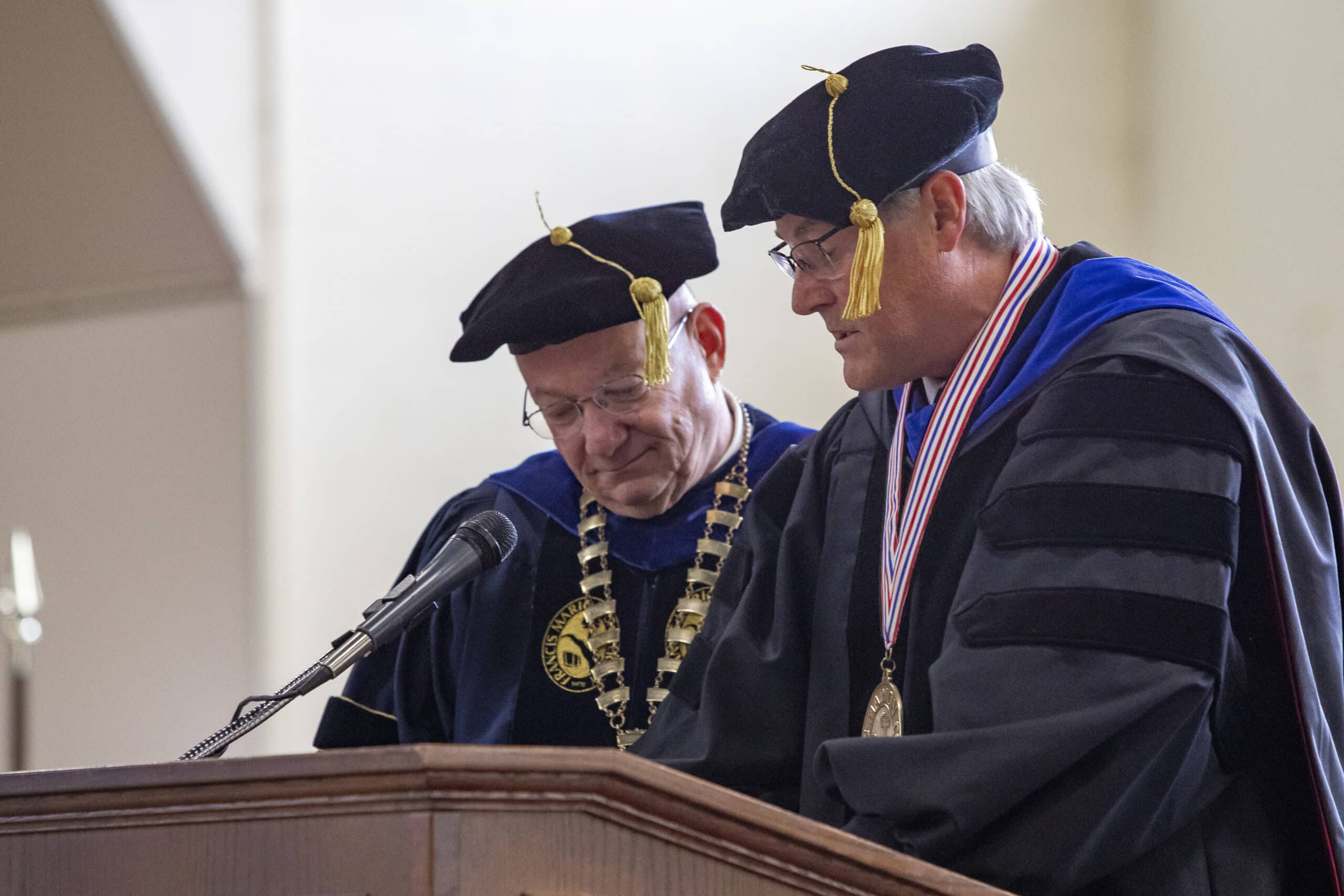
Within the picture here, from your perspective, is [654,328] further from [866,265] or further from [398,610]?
[398,610]

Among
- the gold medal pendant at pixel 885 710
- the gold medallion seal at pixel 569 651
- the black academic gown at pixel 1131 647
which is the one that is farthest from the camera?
the gold medallion seal at pixel 569 651

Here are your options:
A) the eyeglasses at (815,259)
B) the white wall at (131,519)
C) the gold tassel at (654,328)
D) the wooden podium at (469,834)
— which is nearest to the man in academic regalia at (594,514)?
the gold tassel at (654,328)

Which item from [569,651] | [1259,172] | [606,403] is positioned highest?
[1259,172]

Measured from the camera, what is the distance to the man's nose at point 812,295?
2.40 meters

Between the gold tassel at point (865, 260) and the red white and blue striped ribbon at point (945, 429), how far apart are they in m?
0.17

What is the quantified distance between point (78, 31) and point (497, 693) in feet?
9.31

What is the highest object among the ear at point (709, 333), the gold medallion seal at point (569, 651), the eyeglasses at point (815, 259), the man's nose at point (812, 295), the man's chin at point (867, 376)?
the eyeglasses at point (815, 259)

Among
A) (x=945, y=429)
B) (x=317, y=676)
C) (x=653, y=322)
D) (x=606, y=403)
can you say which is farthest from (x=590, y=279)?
(x=317, y=676)

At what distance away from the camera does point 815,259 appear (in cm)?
242

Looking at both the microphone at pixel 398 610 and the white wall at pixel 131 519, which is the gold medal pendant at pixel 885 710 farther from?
the white wall at pixel 131 519

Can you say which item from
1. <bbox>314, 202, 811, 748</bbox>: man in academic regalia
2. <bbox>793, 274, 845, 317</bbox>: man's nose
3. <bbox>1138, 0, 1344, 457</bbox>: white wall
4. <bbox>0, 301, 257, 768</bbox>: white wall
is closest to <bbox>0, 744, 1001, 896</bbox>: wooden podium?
<bbox>793, 274, 845, 317</bbox>: man's nose

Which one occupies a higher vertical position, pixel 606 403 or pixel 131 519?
pixel 606 403

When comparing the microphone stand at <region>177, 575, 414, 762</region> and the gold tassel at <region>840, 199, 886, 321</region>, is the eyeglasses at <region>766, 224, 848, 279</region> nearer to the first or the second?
the gold tassel at <region>840, 199, 886, 321</region>

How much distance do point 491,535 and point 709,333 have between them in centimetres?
126
